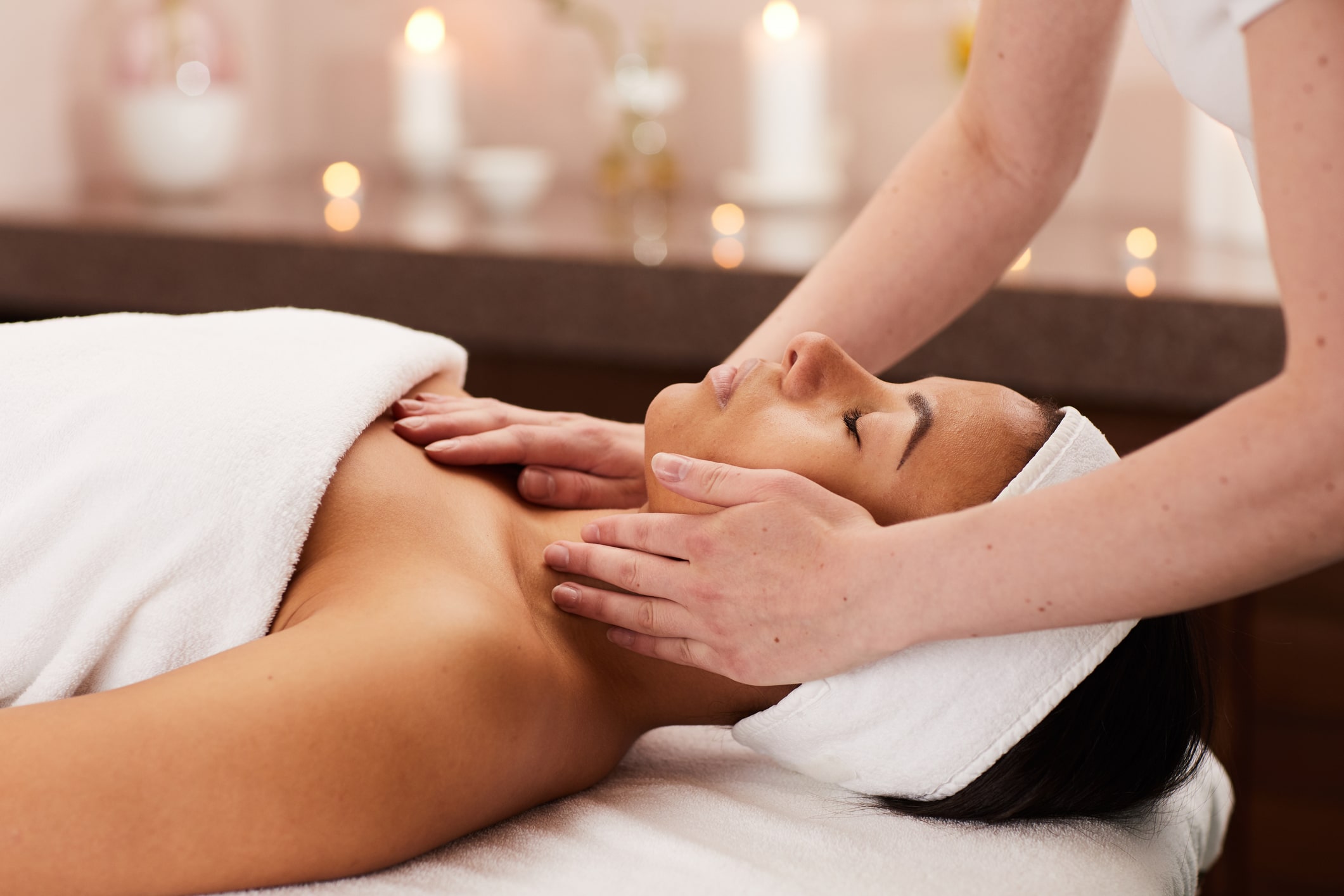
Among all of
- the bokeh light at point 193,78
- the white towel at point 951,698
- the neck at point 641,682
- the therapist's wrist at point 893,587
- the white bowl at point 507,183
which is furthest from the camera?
the bokeh light at point 193,78

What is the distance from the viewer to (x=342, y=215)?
2363 mm

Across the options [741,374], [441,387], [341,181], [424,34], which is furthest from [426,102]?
[741,374]

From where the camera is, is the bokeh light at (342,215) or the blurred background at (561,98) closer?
the bokeh light at (342,215)

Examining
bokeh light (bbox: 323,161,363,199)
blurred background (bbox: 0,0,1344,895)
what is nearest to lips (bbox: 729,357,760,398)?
blurred background (bbox: 0,0,1344,895)

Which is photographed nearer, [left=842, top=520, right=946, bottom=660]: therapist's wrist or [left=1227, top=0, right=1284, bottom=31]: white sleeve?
[left=1227, top=0, right=1284, bottom=31]: white sleeve

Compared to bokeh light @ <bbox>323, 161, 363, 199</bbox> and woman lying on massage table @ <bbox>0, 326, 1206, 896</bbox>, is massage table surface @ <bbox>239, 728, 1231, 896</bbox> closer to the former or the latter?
woman lying on massage table @ <bbox>0, 326, 1206, 896</bbox>

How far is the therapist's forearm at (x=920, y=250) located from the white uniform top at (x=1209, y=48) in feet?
1.16

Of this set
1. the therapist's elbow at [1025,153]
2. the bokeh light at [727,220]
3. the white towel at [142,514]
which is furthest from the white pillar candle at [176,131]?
the therapist's elbow at [1025,153]

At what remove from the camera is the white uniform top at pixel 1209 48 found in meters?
0.79

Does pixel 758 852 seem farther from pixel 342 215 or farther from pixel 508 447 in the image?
pixel 342 215

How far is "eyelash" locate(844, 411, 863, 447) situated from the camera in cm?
103

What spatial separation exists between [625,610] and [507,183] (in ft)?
5.20

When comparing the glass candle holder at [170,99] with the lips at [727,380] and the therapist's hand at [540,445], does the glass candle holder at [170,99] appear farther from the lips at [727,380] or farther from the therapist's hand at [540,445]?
the lips at [727,380]

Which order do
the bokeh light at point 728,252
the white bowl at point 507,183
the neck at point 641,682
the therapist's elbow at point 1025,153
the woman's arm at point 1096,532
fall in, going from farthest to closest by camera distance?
the white bowl at point 507,183
the bokeh light at point 728,252
the therapist's elbow at point 1025,153
the neck at point 641,682
the woman's arm at point 1096,532
